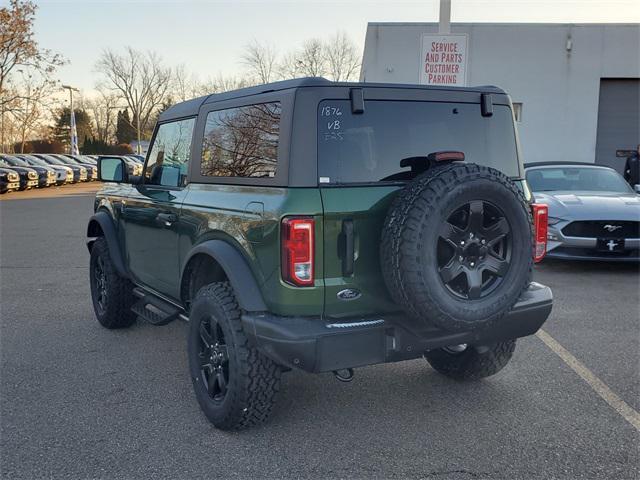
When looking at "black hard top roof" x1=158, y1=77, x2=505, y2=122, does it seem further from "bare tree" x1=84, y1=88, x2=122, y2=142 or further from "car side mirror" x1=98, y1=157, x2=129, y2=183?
"bare tree" x1=84, y1=88, x2=122, y2=142

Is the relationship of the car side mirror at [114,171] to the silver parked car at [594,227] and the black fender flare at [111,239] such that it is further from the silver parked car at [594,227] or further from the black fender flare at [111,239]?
the silver parked car at [594,227]

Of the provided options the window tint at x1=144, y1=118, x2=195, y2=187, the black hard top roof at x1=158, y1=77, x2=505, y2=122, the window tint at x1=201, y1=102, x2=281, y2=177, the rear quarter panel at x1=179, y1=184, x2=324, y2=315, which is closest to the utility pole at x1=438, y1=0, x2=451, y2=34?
the window tint at x1=144, y1=118, x2=195, y2=187

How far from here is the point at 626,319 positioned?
5820 mm

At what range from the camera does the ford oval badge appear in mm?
3094

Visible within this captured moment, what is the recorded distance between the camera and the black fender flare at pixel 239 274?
315 centimetres

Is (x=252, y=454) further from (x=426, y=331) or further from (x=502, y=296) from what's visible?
(x=502, y=296)

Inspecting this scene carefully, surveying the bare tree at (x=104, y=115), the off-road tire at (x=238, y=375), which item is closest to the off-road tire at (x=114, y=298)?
the off-road tire at (x=238, y=375)

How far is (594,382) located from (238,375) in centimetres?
251

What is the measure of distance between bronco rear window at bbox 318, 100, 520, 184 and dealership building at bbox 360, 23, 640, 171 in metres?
17.1

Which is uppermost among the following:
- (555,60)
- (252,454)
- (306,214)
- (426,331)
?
(555,60)

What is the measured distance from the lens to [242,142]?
3.56 m

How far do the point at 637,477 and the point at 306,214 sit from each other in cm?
203

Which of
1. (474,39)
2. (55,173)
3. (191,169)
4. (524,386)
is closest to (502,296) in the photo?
(524,386)

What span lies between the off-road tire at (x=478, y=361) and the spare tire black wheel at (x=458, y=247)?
3.20ft
